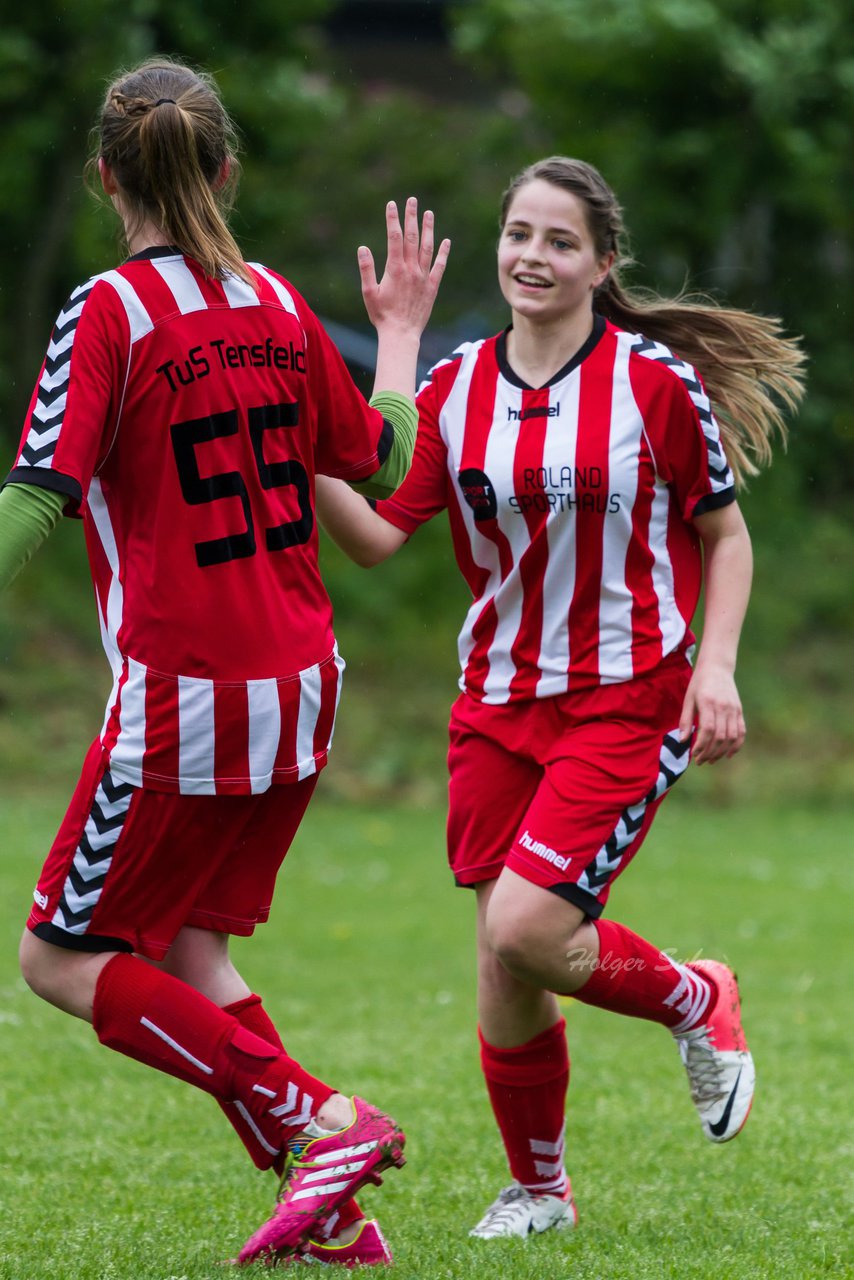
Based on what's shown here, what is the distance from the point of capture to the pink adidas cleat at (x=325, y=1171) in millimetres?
3076

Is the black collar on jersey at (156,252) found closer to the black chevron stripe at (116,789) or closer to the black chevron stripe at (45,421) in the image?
the black chevron stripe at (45,421)

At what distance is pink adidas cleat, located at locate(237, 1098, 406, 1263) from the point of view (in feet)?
10.1

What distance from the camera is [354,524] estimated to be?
12.2 ft

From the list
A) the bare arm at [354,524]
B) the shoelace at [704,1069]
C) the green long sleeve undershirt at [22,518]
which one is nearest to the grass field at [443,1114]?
the shoelace at [704,1069]

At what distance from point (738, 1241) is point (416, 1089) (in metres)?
1.88

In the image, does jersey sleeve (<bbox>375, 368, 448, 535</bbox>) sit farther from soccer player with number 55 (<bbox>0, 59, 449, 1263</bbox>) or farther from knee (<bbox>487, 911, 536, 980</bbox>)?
knee (<bbox>487, 911, 536, 980</bbox>)

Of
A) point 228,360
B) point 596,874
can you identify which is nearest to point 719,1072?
point 596,874

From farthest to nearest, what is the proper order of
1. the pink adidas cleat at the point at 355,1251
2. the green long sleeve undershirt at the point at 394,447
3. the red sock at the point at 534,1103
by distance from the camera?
the red sock at the point at 534,1103 < the green long sleeve undershirt at the point at 394,447 < the pink adidas cleat at the point at 355,1251

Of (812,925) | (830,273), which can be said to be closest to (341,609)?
(830,273)

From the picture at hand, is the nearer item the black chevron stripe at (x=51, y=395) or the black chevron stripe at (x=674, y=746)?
the black chevron stripe at (x=51, y=395)

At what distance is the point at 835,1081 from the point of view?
5.56 metres

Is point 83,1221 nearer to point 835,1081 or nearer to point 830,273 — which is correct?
point 835,1081

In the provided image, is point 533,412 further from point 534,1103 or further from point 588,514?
point 534,1103

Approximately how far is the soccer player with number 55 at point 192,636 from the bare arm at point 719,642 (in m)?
0.84
